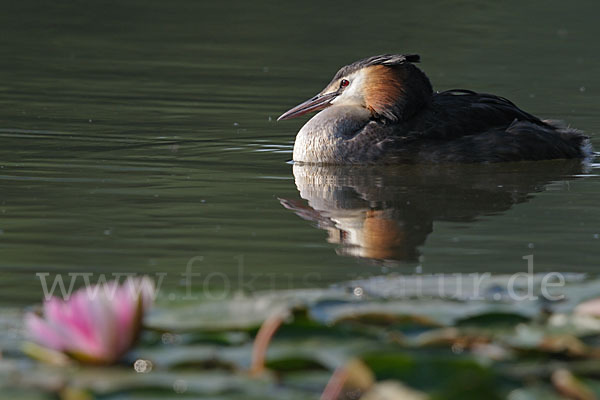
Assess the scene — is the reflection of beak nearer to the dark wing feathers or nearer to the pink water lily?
the dark wing feathers

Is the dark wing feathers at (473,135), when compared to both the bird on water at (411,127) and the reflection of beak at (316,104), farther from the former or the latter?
the reflection of beak at (316,104)

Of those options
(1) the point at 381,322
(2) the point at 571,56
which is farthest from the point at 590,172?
(2) the point at 571,56

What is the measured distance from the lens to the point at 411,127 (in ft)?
30.4

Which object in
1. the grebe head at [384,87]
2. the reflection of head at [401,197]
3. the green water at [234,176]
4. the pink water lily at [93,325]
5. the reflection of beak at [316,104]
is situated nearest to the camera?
the pink water lily at [93,325]

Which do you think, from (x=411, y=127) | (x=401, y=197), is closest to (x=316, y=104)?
(x=411, y=127)

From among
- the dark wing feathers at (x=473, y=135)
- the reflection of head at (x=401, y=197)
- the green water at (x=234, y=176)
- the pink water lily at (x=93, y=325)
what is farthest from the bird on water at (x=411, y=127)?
the pink water lily at (x=93, y=325)

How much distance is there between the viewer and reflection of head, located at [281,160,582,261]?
246 inches

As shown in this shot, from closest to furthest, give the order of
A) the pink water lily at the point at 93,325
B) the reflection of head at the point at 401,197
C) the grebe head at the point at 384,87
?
1. the pink water lily at the point at 93,325
2. the reflection of head at the point at 401,197
3. the grebe head at the point at 384,87

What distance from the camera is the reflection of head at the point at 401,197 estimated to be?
6.25 meters

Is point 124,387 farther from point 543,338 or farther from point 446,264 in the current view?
point 446,264

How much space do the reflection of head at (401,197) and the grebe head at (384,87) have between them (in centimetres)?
63

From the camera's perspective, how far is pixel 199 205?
7184 millimetres

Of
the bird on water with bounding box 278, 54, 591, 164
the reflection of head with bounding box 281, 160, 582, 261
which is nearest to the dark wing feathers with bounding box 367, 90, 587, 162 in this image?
the bird on water with bounding box 278, 54, 591, 164

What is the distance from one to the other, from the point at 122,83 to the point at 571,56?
8346 mm
